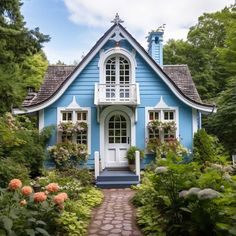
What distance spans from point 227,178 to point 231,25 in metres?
2.14

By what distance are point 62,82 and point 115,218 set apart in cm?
710

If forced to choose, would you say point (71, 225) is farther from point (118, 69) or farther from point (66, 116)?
point (118, 69)

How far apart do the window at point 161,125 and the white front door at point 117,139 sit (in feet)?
3.06

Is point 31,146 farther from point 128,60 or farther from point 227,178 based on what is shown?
point 227,178

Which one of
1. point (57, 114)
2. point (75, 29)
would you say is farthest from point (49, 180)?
point (75, 29)

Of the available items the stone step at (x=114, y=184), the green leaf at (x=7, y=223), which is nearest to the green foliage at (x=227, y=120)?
the stone step at (x=114, y=184)

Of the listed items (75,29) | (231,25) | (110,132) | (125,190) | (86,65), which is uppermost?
(75,29)

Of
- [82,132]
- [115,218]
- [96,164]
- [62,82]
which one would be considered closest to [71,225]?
[115,218]

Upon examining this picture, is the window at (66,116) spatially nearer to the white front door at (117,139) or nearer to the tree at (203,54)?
the white front door at (117,139)

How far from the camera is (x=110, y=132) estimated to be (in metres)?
12.9

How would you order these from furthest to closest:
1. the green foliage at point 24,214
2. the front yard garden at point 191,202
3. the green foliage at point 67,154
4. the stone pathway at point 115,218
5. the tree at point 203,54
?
1. the tree at point 203,54
2. the green foliage at point 67,154
3. the stone pathway at point 115,218
4. the front yard garden at point 191,202
5. the green foliage at point 24,214

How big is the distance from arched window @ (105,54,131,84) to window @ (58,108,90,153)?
1.65m

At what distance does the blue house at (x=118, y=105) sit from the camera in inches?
495

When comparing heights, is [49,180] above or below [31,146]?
below
